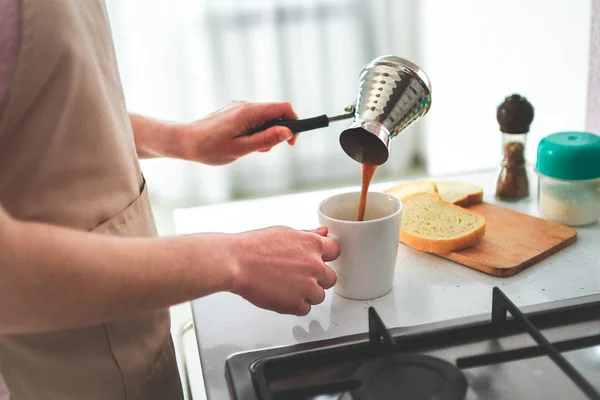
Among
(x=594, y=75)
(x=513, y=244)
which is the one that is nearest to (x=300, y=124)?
(x=513, y=244)

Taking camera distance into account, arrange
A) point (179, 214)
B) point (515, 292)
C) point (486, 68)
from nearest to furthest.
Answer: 1. point (515, 292)
2. point (179, 214)
3. point (486, 68)

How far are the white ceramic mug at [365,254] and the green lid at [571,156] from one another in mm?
261

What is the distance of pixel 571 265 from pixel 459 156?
1.86 m

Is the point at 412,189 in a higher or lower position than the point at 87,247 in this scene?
lower

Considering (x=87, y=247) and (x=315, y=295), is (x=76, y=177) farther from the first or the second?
(x=315, y=295)

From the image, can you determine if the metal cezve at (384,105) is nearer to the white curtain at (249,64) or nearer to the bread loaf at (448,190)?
the bread loaf at (448,190)

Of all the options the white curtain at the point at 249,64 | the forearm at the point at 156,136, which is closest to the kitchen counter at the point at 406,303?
the forearm at the point at 156,136

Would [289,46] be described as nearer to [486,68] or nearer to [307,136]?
[307,136]

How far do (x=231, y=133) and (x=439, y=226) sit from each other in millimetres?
330

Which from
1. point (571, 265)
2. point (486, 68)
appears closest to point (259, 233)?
point (571, 265)

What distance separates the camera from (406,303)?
2.53ft

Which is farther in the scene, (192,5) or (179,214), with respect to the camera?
(192,5)

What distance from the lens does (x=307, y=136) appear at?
292cm

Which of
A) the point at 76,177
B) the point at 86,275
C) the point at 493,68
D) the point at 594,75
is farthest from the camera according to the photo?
the point at 493,68
